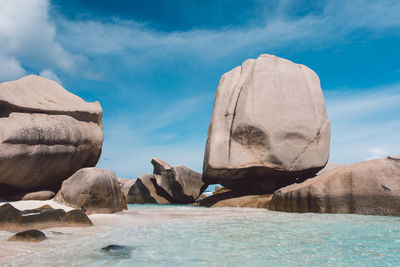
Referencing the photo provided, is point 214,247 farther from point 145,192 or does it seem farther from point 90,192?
point 145,192

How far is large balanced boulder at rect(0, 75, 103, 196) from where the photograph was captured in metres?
6.92

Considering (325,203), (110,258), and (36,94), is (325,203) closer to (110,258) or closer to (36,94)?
(110,258)

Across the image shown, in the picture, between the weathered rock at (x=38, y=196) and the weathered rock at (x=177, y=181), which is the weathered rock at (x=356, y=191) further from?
the weathered rock at (x=177, y=181)

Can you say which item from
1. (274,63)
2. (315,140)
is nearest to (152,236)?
(315,140)

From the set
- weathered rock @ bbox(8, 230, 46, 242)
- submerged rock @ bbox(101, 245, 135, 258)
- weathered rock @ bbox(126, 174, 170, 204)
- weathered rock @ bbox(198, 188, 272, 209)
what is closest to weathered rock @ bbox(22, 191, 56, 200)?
weathered rock @ bbox(8, 230, 46, 242)

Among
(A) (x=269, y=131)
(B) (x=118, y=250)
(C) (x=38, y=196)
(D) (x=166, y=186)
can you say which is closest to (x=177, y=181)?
(D) (x=166, y=186)

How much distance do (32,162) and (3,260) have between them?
5.08 metres

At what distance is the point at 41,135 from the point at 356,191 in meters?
7.12

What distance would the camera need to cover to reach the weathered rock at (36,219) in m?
4.06

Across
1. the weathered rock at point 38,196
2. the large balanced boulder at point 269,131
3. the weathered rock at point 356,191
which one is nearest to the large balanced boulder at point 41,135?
the weathered rock at point 38,196

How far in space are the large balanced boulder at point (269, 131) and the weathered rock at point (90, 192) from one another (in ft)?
15.3

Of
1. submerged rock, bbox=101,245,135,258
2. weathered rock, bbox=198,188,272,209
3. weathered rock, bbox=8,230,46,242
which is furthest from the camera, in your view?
weathered rock, bbox=198,188,272,209

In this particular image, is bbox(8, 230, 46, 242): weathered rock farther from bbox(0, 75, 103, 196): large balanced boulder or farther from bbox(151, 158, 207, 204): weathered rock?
bbox(151, 158, 207, 204): weathered rock

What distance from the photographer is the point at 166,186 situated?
1583 centimetres
